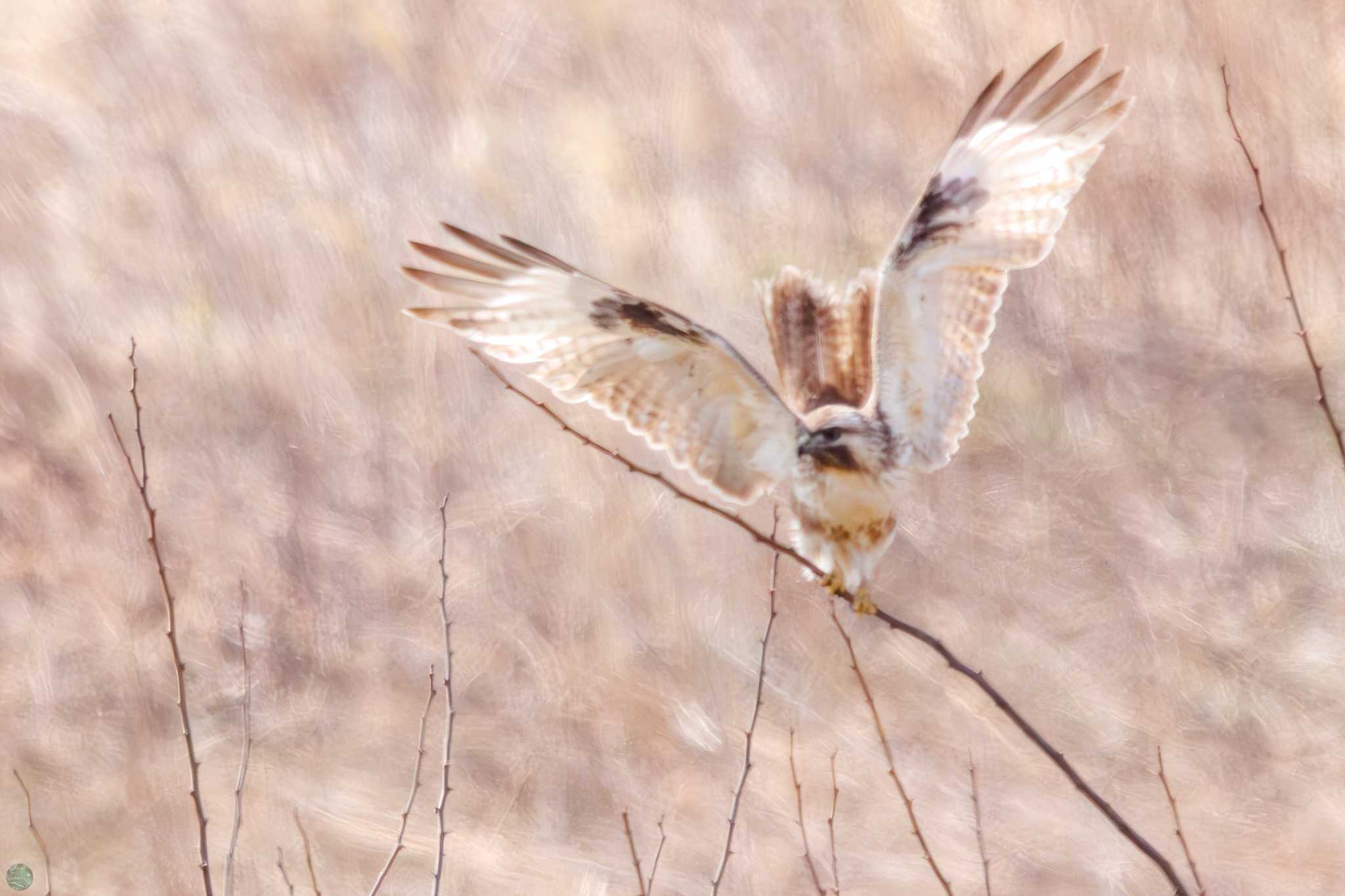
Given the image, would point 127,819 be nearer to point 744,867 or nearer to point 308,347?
point 308,347

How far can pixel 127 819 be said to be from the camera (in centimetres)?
200

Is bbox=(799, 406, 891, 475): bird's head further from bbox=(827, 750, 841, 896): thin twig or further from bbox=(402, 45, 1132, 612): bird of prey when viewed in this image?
bbox=(827, 750, 841, 896): thin twig

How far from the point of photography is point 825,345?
1399 millimetres

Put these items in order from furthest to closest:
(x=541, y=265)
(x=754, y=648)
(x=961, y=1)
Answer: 1. (x=754, y=648)
2. (x=961, y=1)
3. (x=541, y=265)

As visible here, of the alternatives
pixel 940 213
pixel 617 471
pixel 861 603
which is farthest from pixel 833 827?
pixel 940 213

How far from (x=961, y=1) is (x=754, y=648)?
3.37 ft

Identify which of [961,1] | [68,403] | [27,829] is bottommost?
[27,829]

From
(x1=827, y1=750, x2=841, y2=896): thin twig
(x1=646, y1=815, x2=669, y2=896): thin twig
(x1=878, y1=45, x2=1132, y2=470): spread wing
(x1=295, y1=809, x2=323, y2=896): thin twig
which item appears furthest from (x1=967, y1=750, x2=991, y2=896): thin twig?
(x1=295, y1=809, x2=323, y2=896): thin twig

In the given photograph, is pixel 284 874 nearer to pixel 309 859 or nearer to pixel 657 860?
pixel 309 859

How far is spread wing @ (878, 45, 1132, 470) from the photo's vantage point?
50.1 inches

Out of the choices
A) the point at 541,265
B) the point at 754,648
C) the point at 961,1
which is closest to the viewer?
the point at 541,265

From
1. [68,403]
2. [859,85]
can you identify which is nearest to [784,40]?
[859,85]

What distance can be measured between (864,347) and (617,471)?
65cm

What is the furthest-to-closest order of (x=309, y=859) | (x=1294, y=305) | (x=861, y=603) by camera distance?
(x=861, y=603) < (x=309, y=859) < (x=1294, y=305)
